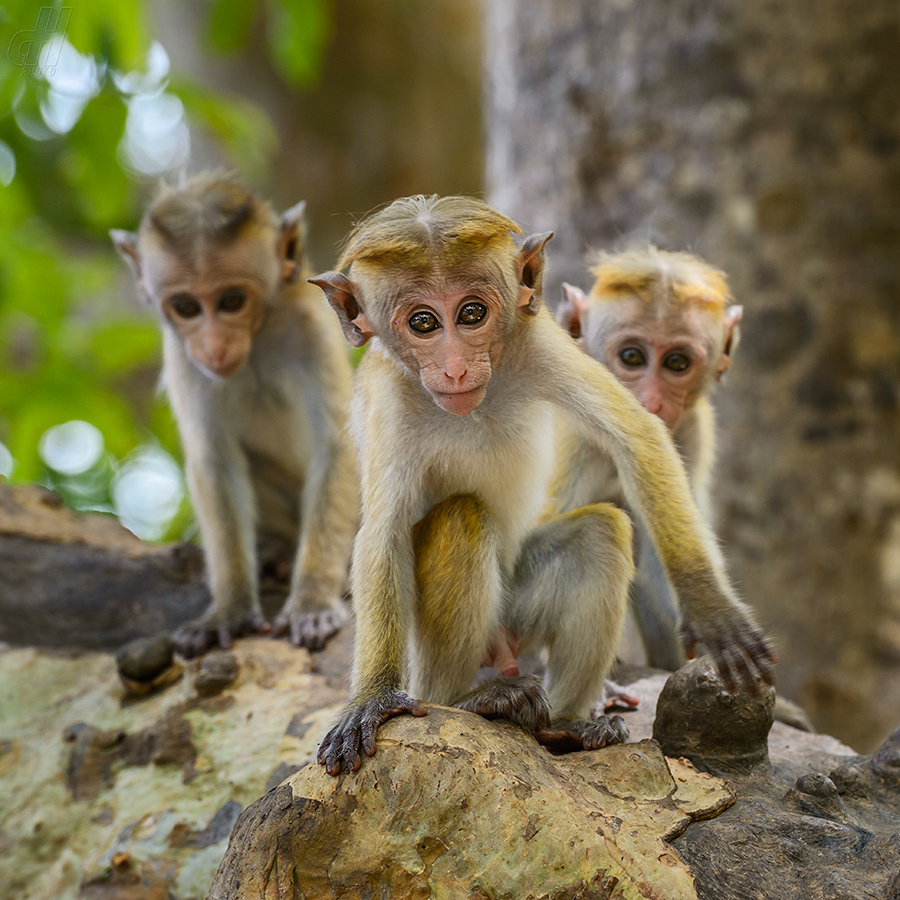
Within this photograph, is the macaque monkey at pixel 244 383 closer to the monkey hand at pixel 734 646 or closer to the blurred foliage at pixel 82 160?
the blurred foliage at pixel 82 160

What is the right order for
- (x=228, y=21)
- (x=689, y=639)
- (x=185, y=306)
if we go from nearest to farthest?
(x=689, y=639), (x=185, y=306), (x=228, y=21)

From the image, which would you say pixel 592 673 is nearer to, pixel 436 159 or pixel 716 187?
pixel 716 187

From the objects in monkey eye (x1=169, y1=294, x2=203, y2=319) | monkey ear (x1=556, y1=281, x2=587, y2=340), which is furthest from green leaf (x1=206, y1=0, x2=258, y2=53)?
monkey ear (x1=556, y1=281, x2=587, y2=340)

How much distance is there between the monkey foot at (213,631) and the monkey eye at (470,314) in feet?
8.39

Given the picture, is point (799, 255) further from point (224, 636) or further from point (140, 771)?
point (140, 771)

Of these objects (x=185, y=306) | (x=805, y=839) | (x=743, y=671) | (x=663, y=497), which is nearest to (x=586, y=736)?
(x=743, y=671)

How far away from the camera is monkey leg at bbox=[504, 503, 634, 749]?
10.8ft

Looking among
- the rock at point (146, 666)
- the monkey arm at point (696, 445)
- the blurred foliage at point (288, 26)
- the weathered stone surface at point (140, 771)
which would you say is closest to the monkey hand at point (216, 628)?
the weathered stone surface at point (140, 771)

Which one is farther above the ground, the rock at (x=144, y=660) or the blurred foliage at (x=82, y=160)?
the blurred foliage at (x=82, y=160)

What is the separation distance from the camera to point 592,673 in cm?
336

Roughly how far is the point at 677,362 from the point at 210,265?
249 cm

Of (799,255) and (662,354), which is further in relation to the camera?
(799,255)

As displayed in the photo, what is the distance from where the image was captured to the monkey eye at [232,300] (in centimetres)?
524

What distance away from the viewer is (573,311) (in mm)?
4465
